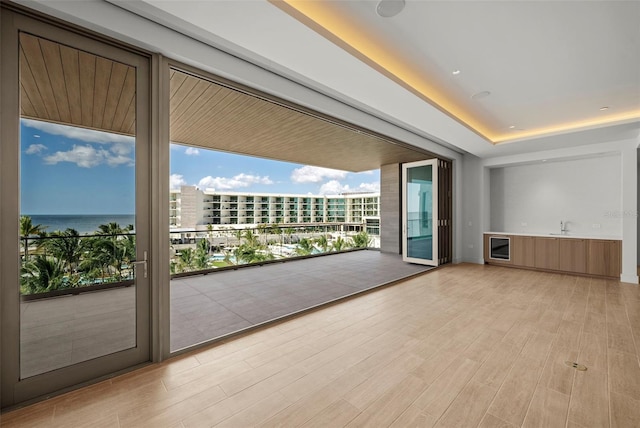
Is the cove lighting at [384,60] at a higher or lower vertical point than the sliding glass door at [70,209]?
higher

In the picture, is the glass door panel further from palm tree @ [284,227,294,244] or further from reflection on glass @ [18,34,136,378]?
reflection on glass @ [18,34,136,378]

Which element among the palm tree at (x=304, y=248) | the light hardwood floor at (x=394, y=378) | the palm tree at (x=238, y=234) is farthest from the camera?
the palm tree at (x=304, y=248)

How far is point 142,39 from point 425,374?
3589mm

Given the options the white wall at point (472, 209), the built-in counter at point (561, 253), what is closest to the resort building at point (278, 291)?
the built-in counter at point (561, 253)

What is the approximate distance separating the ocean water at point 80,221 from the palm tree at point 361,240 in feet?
26.6

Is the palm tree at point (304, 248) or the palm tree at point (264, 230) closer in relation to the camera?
the palm tree at point (264, 230)

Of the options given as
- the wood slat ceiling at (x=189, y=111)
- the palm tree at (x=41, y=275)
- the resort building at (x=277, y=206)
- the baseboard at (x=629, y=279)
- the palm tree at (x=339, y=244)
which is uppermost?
the wood slat ceiling at (x=189, y=111)

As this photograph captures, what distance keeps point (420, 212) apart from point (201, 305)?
5.38m

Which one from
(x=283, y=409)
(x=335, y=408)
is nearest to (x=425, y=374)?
(x=335, y=408)

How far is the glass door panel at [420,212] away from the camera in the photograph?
6.75m

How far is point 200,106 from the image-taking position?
3795 millimetres

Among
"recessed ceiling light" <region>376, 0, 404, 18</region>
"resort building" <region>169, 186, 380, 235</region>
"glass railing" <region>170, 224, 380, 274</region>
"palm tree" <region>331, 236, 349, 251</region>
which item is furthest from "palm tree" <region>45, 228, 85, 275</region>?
"resort building" <region>169, 186, 380, 235</region>

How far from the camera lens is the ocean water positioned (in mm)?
2049

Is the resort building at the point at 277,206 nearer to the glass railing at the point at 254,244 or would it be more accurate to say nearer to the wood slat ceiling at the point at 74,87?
the glass railing at the point at 254,244
